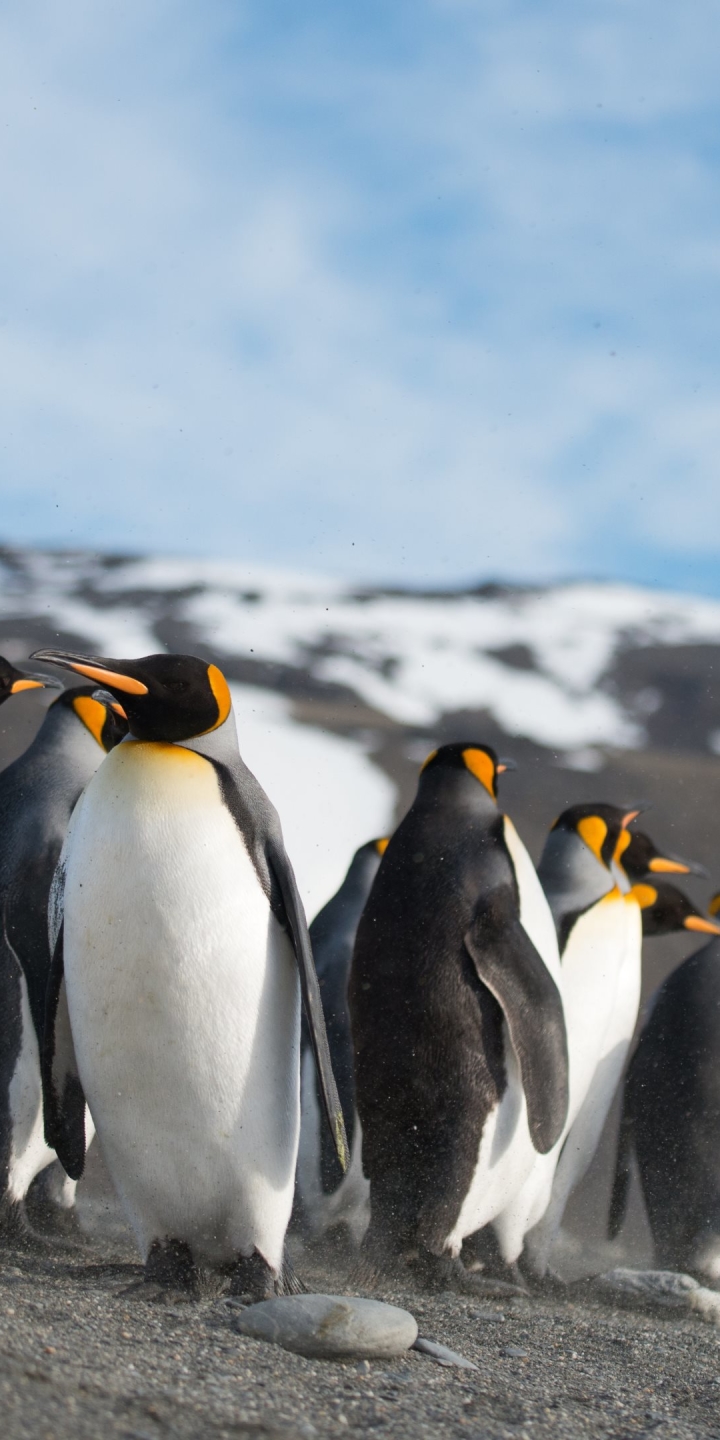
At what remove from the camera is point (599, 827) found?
18.3ft

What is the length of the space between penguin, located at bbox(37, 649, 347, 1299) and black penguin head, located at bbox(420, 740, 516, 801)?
4.16ft

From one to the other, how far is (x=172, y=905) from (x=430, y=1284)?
4.59 ft

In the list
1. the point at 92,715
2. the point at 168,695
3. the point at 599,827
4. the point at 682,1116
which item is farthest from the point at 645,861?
the point at 168,695

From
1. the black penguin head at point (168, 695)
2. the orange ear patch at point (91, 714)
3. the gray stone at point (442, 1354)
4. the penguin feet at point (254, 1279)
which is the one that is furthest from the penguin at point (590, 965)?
the black penguin head at point (168, 695)

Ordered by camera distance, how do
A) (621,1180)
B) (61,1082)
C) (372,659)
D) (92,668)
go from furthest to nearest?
(372,659), (621,1180), (61,1082), (92,668)

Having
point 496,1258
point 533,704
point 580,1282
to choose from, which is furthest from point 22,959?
point 533,704

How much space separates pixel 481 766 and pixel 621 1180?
2056 mm

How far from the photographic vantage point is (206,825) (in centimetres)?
298

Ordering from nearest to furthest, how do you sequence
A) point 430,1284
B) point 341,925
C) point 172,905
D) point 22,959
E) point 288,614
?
point 172,905 < point 430,1284 < point 22,959 < point 341,925 < point 288,614

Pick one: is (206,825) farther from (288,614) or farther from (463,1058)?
(288,614)

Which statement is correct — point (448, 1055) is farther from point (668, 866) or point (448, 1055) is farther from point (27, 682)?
point (668, 866)

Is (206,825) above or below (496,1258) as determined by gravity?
above

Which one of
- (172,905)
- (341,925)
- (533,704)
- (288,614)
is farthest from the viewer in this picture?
(288,614)

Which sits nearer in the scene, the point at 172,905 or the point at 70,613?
the point at 172,905
